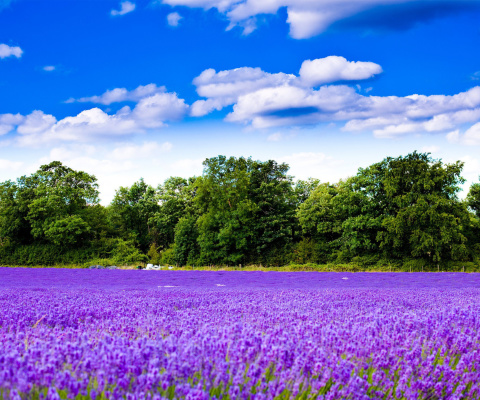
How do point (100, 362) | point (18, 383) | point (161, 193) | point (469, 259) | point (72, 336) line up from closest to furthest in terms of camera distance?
point (18, 383) < point (100, 362) < point (72, 336) < point (469, 259) < point (161, 193)

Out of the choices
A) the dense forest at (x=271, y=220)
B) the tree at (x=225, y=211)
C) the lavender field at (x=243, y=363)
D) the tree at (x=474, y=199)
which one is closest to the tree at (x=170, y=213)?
the dense forest at (x=271, y=220)

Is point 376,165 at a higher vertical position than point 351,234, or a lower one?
higher

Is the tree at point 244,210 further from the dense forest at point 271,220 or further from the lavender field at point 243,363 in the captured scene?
the lavender field at point 243,363

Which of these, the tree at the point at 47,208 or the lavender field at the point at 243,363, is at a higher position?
the tree at the point at 47,208

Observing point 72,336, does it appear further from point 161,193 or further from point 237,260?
point 161,193

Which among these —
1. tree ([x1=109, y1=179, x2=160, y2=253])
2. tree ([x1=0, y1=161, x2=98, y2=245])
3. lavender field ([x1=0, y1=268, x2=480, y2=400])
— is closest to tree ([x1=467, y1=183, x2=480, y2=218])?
tree ([x1=109, y1=179, x2=160, y2=253])

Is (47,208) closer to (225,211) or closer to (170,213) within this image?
(170,213)

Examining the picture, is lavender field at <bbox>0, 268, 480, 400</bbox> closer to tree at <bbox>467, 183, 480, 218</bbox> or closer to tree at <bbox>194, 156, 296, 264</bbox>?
tree at <bbox>194, 156, 296, 264</bbox>

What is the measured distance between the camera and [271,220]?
38.0 meters

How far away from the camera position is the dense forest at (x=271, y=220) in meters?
32.8

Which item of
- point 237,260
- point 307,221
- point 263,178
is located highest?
point 263,178

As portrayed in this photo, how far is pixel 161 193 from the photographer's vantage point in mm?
57125

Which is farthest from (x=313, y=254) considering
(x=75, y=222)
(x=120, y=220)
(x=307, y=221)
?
(x=120, y=220)

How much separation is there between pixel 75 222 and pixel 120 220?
1284 centimetres
